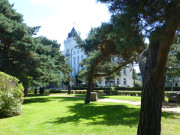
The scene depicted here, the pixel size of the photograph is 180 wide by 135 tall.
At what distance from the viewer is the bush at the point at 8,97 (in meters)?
9.47

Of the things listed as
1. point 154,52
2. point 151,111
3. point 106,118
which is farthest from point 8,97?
point 154,52

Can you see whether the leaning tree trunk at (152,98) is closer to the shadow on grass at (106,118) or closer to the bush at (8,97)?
the shadow on grass at (106,118)

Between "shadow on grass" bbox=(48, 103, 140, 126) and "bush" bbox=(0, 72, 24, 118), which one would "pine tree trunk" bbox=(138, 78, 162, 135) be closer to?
"shadow on grass" bbox=(48, 103, 140, 126)

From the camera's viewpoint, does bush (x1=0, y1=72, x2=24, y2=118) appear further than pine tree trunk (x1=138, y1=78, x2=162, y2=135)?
Yes

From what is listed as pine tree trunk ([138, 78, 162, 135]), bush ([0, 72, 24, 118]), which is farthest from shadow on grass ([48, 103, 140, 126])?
bush ([0, 72, 24, 118])

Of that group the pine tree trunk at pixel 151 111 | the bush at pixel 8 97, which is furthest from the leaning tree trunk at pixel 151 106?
the bush at pixel 8 97

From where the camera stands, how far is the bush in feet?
31.1

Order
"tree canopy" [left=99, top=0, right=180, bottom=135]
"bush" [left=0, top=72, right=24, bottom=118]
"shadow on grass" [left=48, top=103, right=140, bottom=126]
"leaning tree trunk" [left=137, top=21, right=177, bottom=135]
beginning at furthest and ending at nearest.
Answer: "bush" [left=0, top=72, right=24, bottom=118], "shadow on grass" [left=48, top=103, right=140, bottom=126], "leaning tree trunk" [left=137, top=21, right=177, bottom=135], "tree canopy" [left=99, top=0, right=180, bottom=135]

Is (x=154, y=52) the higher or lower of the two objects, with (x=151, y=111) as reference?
higher

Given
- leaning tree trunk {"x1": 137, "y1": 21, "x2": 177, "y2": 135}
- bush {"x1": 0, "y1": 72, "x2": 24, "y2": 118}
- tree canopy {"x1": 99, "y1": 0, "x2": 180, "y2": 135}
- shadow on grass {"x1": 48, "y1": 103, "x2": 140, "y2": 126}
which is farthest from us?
bush {"x1": 0, "y1": 72, "x2": 24, "y2": 118}

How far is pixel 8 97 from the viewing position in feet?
31.2

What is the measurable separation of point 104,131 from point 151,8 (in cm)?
434

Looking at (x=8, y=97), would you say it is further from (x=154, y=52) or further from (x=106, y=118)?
(x=154, y=52)

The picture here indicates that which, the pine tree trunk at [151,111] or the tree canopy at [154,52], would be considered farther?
the pine tree trunk at [151,111]
